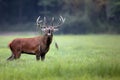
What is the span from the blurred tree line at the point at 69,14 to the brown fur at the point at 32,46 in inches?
995

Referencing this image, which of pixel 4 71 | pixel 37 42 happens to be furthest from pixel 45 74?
pixel 37 42

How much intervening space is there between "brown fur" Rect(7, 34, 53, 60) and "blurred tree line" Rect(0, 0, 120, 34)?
82.9 feet

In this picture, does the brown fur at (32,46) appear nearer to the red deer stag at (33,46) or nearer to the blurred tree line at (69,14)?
the red deer stag at (33,46)

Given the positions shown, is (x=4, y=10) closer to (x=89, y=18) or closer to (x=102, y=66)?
(x=89, y=18)

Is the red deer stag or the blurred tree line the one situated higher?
the red deer stag

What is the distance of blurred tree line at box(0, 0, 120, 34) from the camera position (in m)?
40.9

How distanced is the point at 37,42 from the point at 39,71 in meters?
3.93

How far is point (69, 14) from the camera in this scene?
4488 centimetres

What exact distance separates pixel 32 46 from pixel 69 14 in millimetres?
30914

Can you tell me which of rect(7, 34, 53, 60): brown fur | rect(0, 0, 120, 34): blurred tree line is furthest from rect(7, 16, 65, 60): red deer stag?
rect(0, 0, 120, 34): blurred tree line

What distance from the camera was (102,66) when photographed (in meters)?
10.7

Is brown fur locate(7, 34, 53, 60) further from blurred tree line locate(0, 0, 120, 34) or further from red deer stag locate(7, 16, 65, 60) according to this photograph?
blurred tree line locate(0, 0, 120, 34)

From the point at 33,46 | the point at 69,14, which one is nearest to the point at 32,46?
the point at 33,46

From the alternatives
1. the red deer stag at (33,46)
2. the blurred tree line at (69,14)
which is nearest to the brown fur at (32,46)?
the red deer stag at (33,46)
